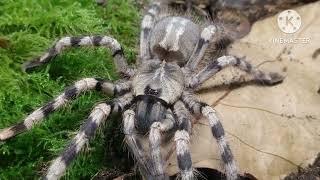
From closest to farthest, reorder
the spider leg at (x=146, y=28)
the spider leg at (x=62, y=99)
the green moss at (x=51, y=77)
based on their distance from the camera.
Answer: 1. the spider leg at (x=62, y=99)
2. the green moss at (x=51, y=77)
3. the spider leg at (x=146, y=28)

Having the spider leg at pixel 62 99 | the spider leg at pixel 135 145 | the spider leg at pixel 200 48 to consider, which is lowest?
the spider leg at pixel 135 145

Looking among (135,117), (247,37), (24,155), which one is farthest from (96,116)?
(247,37)

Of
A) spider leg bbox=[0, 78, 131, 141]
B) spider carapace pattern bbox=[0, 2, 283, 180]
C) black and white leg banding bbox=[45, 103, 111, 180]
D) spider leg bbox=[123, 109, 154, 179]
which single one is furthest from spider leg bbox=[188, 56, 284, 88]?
black and white leg banding bbox=[45, 103, 111, 180]

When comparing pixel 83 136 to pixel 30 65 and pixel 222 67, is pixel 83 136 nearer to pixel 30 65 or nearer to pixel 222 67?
pixel 30 65

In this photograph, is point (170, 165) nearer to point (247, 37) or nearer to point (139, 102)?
point (139, 102)

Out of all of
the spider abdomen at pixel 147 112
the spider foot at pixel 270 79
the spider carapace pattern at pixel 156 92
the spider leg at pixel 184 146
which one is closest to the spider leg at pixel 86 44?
the spider carapace pattern at pixel 156 92

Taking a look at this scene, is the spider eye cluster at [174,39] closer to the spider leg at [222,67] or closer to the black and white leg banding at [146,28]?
the black and white leg banding at [146,28]

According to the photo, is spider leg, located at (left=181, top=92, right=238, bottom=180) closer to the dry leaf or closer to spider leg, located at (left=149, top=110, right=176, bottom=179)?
the dry leaf

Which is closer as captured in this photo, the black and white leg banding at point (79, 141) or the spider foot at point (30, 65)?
the black and white leg banding at point (79, 141)
